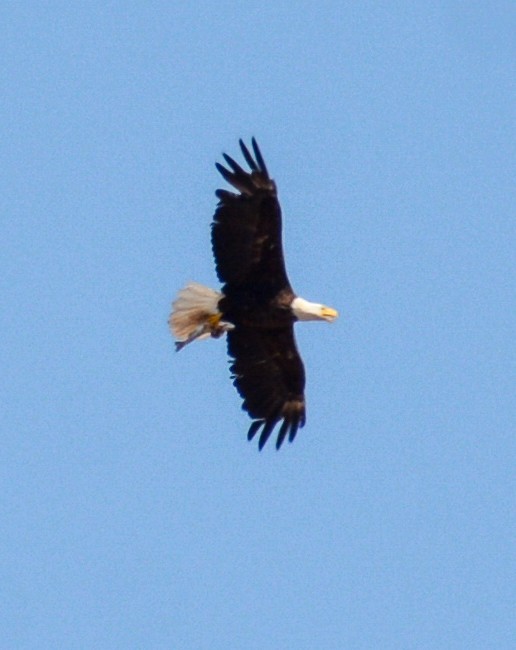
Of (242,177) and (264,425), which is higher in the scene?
(242,177)

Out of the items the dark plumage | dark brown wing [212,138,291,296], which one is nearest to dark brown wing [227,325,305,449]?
the dark plumage

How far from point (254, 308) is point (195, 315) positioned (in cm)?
52

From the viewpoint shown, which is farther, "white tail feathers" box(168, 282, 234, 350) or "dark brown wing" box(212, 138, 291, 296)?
"white tail feathers" box(168, 282, 234, 350)

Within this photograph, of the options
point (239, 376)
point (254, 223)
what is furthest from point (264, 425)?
point (254, 223)

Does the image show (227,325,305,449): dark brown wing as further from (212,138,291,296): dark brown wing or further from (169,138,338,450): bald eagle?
(212,138,291,296): dark brown wing

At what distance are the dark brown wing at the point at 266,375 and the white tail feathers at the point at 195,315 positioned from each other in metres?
0.14

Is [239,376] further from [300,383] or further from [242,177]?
[242,177]

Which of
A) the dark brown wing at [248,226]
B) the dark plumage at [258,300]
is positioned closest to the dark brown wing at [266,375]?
Answer: the dark plumage at [258,300]

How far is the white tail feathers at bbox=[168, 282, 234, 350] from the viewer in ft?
54.4

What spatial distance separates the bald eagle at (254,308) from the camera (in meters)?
16.0

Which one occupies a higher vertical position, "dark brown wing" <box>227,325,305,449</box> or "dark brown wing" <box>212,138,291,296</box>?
"dark brown wing" <box>212,138,291,296</box>

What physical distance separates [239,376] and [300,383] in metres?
0.43

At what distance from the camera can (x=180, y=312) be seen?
16.8m

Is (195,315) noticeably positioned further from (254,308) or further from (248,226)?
(248,226)
